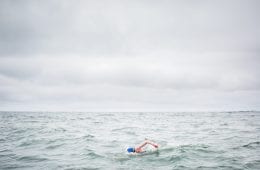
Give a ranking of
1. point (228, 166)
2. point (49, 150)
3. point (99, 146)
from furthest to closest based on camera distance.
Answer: point (99, 146) < point (49, 150) < point (228, 166)

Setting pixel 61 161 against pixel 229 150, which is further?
pixel 229 150

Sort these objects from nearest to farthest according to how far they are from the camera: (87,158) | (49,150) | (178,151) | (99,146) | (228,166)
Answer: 1. (228,166)
2. (87,158)
3. (178,151)
4. (49,150)
5. (99,146)

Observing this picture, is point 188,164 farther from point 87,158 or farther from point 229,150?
point 87,158

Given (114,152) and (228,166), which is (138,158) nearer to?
(114,152)

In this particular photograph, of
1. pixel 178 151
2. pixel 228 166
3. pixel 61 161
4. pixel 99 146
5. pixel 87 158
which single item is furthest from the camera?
Answer: pixel 99 146

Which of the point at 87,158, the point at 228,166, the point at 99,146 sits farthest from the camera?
the point at 99,146

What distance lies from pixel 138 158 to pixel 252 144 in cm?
1168

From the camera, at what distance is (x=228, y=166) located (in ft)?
46.0

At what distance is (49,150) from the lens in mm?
19891

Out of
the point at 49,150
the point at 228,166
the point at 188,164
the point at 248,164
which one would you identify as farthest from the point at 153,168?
the point at 49,150

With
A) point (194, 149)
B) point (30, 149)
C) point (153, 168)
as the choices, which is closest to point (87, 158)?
point (153, 168)

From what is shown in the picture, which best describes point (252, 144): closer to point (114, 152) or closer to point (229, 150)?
point (229, 150)

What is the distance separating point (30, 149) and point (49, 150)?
6.29 feet

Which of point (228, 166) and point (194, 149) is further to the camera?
point (194, 149)
